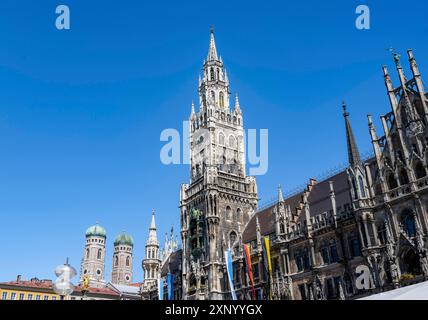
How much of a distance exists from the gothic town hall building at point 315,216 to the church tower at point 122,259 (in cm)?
10226

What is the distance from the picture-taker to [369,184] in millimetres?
39062

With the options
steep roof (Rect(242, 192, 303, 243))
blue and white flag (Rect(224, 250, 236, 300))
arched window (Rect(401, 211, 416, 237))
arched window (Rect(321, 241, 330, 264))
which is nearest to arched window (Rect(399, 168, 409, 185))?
arched window (Rect(401, 211, 416, 237))

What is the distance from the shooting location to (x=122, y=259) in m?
172

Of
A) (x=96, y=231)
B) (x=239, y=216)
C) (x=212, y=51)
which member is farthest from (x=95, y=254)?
(x=239, y=216)

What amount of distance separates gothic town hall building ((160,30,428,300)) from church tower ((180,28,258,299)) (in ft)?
0.53

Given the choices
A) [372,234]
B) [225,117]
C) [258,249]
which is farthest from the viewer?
[225,117]

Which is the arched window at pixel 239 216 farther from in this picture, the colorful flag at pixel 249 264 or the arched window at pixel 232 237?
the colorful flag at pixel 249 264

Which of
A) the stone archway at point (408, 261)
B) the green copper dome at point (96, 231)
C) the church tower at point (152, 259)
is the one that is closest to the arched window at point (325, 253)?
the stone archway at point (408, 261)

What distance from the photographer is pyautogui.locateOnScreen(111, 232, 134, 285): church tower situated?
16412cm

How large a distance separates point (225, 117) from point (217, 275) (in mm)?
26967

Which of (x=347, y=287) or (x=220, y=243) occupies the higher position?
(x=220, y=243)

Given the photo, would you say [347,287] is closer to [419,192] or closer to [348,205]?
[348,205]
